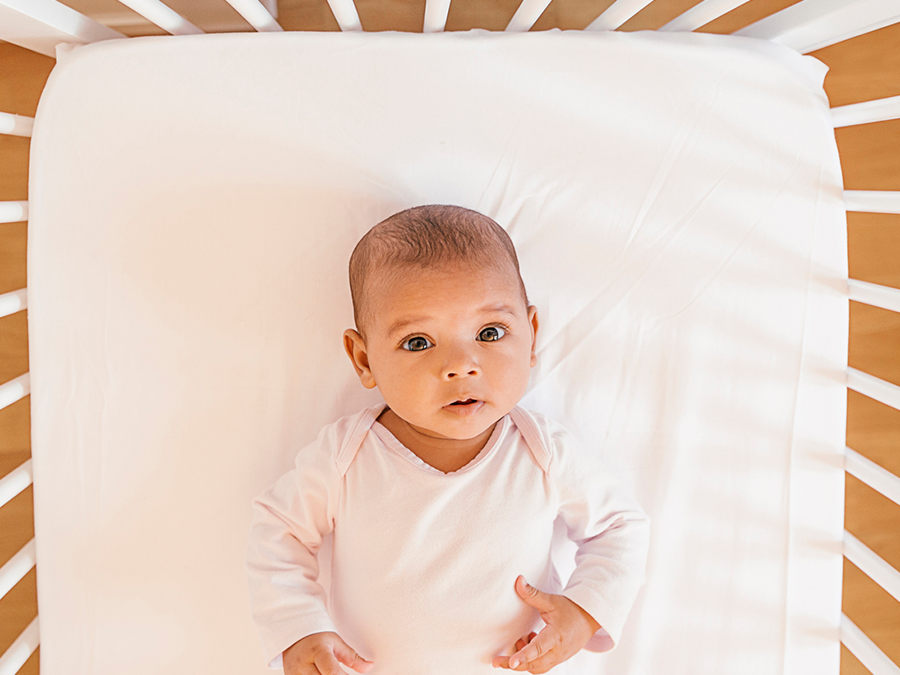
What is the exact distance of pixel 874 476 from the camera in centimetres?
85

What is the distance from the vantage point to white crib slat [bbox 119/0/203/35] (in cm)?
81

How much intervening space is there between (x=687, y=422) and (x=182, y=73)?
2.83 ft

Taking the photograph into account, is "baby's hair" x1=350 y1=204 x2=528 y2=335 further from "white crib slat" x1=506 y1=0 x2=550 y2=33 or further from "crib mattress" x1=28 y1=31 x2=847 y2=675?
"white crib slat" x1=506 y1=0 x2=550 y2=33

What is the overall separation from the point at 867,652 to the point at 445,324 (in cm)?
72

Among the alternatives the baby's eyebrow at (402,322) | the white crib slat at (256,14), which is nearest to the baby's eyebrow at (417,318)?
the baby's eyebrow at (402,322)

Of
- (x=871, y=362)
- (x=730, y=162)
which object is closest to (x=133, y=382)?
(x=730, y=162)

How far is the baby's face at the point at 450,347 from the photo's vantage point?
75 centimetres

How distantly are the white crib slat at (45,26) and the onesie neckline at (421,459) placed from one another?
0.65 meters

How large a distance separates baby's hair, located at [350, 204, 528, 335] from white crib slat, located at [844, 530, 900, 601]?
22.2 inches

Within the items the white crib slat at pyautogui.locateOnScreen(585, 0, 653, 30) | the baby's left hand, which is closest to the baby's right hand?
the baby's left hand

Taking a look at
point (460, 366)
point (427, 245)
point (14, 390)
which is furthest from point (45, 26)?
point (460, 366)

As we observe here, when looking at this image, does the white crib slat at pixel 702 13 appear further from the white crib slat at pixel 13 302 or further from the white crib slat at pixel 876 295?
the white crib slat at pixel 13 302

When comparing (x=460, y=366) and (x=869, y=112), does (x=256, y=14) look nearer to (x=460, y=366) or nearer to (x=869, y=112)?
(x=460, y=366)

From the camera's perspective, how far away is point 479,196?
93cm
